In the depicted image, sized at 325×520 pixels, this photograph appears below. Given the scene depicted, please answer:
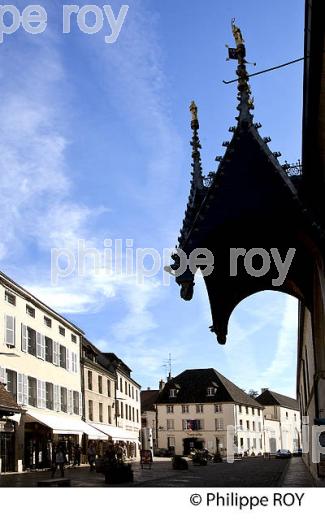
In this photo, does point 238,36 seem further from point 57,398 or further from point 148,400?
point 148,400

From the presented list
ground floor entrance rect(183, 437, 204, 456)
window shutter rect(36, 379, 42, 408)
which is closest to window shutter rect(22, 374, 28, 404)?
window shutter rect(36, 379, 42, 408)

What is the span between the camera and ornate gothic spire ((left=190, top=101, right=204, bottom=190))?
31.7 ft

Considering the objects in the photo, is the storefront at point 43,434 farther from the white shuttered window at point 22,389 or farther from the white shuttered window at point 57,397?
the white shuttered window at point 22,389

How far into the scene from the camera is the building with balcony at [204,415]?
71688mm

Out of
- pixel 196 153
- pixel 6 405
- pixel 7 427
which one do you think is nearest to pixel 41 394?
pixel 7 427

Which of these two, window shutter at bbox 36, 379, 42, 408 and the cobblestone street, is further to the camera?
window shutter at bbox 36, 379, 42, 408

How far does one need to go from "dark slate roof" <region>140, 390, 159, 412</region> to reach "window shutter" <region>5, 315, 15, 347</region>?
52.5 meters

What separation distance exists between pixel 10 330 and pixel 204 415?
47.9 metres

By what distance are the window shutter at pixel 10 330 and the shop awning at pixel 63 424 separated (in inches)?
145

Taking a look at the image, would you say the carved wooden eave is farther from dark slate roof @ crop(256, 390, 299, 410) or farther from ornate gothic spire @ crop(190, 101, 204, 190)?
dark slate roof @ crop(256, 390, 299, 410)

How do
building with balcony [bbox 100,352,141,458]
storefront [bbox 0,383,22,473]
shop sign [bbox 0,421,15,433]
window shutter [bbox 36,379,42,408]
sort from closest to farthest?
storefront [bbox 0,383,22,473] → shop sign [bbox 0,421,15,433] → window shutter [bbox 36,379,42,408] → building with balcony [bbox 100,352,141,458]
